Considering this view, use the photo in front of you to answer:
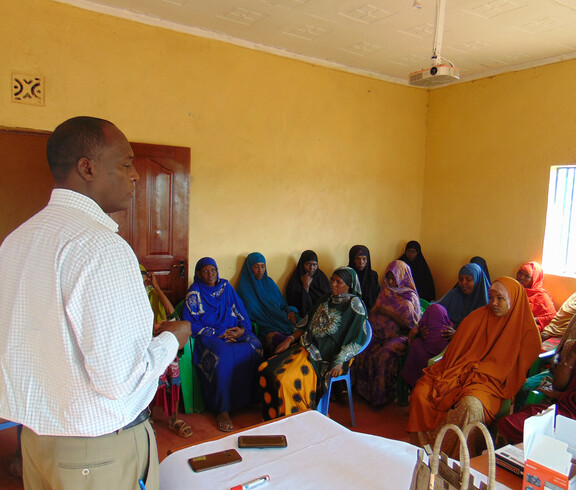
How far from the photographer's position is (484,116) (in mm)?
4848

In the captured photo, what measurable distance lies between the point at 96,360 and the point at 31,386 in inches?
8.6

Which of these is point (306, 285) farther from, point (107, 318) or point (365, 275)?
point (107, 318)

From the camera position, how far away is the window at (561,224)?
14.0 ft

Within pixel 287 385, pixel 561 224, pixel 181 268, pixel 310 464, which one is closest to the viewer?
pixel 310 464

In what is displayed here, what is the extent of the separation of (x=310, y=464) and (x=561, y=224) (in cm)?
402

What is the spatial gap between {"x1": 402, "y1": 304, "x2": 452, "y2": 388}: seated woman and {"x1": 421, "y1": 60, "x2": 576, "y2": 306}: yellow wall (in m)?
1.63

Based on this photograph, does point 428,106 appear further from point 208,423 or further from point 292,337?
point 208,423

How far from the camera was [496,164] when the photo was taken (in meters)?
4.76

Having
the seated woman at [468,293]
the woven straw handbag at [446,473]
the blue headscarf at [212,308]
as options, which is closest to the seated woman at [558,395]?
the seated woman at [468,293]

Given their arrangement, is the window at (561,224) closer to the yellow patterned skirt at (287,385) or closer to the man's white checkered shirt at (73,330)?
the yellow patterned skirt at (287,385)

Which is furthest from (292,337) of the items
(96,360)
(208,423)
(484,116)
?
(484,116)

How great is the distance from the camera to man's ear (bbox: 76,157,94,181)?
1.10 m

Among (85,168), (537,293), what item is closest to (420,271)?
(537,293)

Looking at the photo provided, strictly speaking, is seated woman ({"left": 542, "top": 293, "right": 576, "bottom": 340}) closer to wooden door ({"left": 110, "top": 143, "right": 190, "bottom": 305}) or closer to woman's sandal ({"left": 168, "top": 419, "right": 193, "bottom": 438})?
woman's sandal ({"left": 168, "top": 419, "right": 193, "bottom": 438})
